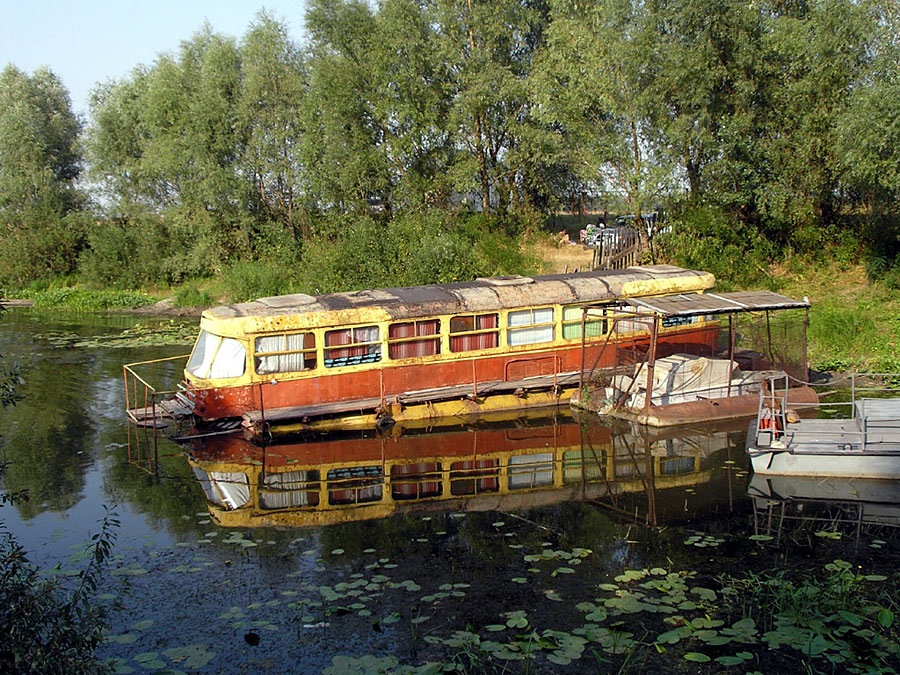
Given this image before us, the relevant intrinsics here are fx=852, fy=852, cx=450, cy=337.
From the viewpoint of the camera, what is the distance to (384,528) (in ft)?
41.2

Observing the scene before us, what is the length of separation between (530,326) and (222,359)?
6799mm

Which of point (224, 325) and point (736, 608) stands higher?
point (224, 325)

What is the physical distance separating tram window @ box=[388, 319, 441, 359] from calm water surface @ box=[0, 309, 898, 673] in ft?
6.42

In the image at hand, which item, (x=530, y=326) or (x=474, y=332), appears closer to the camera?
(x=474, y=332)

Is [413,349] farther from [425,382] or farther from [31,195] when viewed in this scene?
[31,195]

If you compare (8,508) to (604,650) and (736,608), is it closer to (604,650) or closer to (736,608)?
(604,650)

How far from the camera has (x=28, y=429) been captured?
18531 millimetres

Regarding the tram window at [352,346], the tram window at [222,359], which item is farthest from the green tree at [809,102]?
the tram window at [222,359]

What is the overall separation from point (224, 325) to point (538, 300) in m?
6.91

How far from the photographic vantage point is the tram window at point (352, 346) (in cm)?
1769

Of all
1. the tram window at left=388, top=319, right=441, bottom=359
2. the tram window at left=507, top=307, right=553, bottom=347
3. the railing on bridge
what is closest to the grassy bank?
the railing on bridge

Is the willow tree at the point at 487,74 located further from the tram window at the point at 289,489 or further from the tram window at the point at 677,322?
the tram window at the point at 289,489

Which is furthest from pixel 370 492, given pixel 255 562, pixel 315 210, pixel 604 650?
pixel 315 210

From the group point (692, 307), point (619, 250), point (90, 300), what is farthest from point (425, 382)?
point (90, 300)
